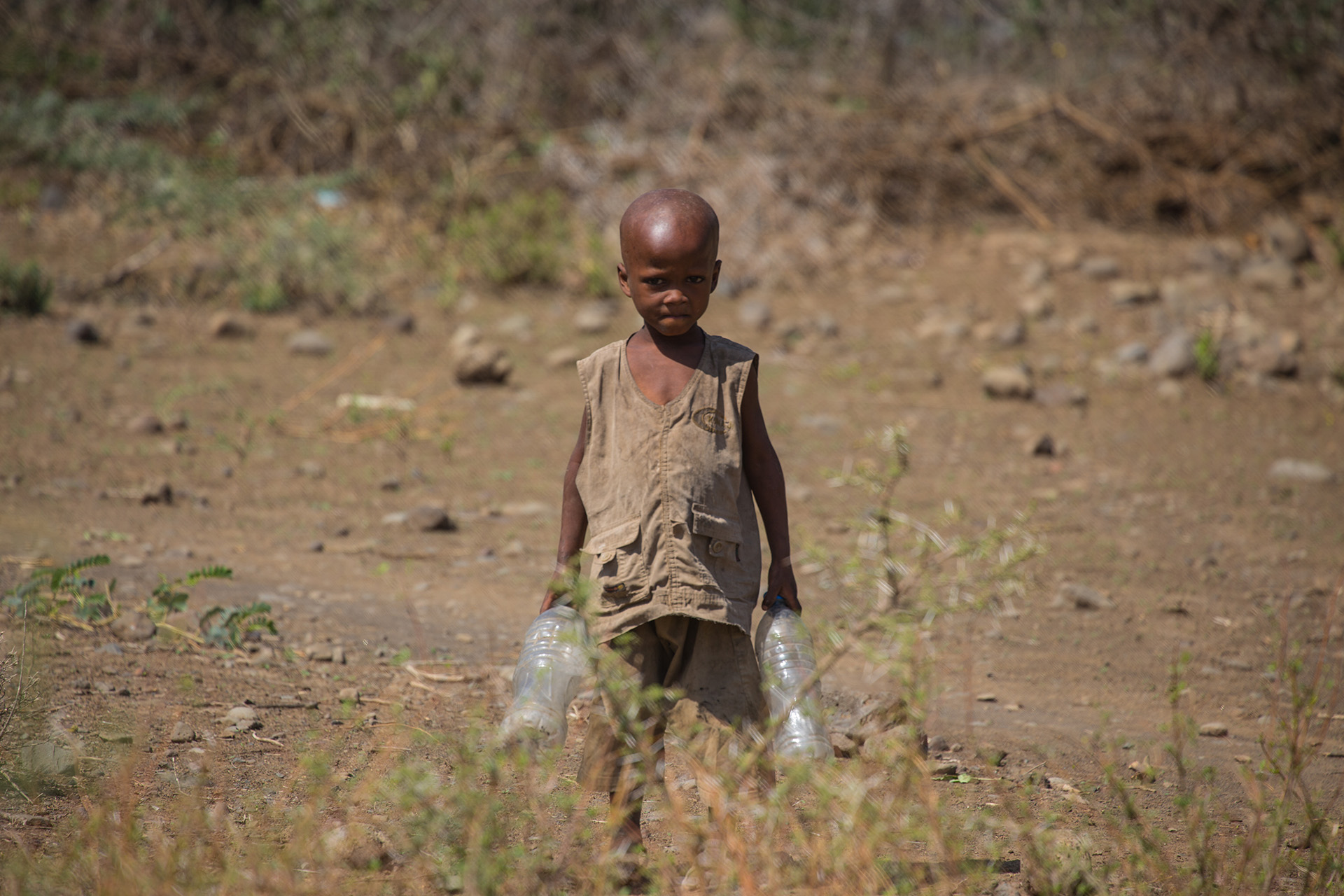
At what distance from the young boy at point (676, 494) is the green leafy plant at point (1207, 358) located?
4.78m

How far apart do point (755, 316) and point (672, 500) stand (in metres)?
5.18

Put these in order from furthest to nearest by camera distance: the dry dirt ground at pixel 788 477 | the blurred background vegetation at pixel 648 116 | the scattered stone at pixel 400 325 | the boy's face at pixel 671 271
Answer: the blurred background vegetation at pixel 648 116 < the scattered stone at pixel 400 325 < the dry dirt ground at pixel 788 477 < the boy's face at pixel 671 271

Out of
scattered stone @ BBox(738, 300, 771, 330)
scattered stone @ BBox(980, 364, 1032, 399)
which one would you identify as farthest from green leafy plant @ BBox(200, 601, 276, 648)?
scattered stone @ BBox(738, 300, 771, 330)

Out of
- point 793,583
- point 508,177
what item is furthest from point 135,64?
point 793,583

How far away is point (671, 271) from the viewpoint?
210 centimetres

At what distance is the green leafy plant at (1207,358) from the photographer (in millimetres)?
6184

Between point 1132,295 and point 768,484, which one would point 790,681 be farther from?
point 1132,295

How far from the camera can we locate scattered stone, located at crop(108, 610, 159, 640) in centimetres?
324

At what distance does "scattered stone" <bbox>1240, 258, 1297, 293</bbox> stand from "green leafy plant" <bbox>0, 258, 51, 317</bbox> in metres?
7.36

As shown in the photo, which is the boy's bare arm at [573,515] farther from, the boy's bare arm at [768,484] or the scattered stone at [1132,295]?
the scattered stone at [1132,295]

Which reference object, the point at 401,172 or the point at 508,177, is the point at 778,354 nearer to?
the point at 508,177

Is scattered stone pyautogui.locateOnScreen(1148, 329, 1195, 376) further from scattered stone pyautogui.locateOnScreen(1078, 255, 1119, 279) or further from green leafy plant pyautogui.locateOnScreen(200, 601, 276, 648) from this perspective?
green leafy plant pyautogui.locateOnScreen(200, 601, 276, 648)

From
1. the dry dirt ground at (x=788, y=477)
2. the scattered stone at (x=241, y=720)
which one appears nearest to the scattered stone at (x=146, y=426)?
the dry dirt ground at (x=788, y=477)

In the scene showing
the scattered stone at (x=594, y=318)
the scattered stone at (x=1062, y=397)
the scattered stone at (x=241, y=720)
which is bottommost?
the scattered stone at (x=241, y=720)
